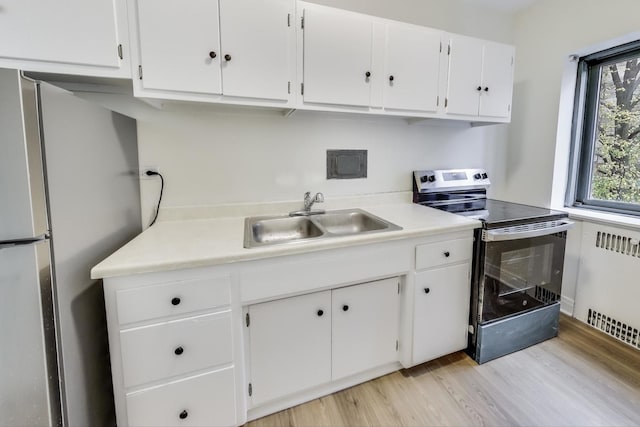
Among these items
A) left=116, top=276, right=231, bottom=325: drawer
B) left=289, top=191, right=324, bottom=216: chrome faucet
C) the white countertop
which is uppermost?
left=289, top=191, right=324, bottom=216: chrome faucet

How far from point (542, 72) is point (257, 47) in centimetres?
231

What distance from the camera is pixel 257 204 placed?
1.85 meters

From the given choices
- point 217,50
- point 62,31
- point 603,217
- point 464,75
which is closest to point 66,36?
point 62,31

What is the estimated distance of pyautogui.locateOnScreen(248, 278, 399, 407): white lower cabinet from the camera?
53.2 inches

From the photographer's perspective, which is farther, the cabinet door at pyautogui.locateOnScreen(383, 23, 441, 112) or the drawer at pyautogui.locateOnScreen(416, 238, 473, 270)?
the cabinet door at pyautogui.locateOnScreen(383, 23, 441, 112)

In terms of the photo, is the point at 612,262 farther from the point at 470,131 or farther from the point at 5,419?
the point at 5,419

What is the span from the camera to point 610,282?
2.04 meters

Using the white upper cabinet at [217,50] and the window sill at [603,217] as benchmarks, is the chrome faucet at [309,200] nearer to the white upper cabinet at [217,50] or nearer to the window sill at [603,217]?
the white upper cabinet at [217,50]

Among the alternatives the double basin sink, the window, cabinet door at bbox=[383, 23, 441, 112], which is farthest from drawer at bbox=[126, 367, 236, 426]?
the window

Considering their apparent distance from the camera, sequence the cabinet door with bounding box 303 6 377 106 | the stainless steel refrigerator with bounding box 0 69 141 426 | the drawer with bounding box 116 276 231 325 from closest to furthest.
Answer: the stainless steel refrigerator with bounding box 0 69 141 426 < the drawer with bounding box 116 276 231 325 < the cabinet door with bounding box 303 6 377 106

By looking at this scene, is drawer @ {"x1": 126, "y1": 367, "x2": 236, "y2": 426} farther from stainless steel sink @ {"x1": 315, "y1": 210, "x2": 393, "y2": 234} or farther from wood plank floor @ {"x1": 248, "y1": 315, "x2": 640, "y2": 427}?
stainless steel sink @ {"x1": 315, "y1": 210, "x2": 393, "y2": 234}

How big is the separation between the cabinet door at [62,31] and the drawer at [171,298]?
0.96 metres

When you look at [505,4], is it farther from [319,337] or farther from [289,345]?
[289,345]

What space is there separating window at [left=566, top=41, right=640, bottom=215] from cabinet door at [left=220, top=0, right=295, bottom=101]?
2.30 m
